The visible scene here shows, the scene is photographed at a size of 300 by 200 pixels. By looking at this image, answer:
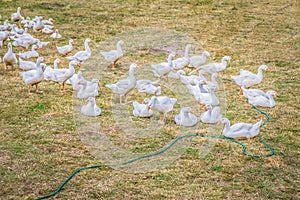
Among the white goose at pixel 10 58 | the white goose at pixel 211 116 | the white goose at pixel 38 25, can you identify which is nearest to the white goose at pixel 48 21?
the white goose at pixel 38 25

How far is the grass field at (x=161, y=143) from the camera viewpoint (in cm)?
477

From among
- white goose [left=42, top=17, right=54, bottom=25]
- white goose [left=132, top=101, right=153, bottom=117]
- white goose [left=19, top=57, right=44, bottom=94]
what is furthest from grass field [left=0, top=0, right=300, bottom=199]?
white goose [left=42, top=17, right=54, bottom=25]

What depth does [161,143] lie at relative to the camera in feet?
19.1

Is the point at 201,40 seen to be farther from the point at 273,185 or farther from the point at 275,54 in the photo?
the point at 273,185

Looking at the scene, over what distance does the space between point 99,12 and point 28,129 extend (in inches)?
318

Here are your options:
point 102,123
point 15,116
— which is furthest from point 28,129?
point 102,123

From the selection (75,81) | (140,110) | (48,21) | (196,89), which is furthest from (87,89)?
(48,21)

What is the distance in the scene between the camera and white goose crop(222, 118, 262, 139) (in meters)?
5.82

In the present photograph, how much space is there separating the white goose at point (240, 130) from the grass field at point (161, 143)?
12 cm

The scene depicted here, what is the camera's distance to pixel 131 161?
211 inches

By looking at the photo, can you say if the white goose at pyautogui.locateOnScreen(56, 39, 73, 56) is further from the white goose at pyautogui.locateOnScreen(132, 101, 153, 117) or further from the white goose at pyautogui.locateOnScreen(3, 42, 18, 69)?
the white goose at pyautogui.locateOnScreen(132, 101, 153, 117)

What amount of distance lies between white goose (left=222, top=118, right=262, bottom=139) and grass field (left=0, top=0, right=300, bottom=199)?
0.39 ft

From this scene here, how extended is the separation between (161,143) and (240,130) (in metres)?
1.08

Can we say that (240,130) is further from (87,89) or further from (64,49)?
(64,49)
